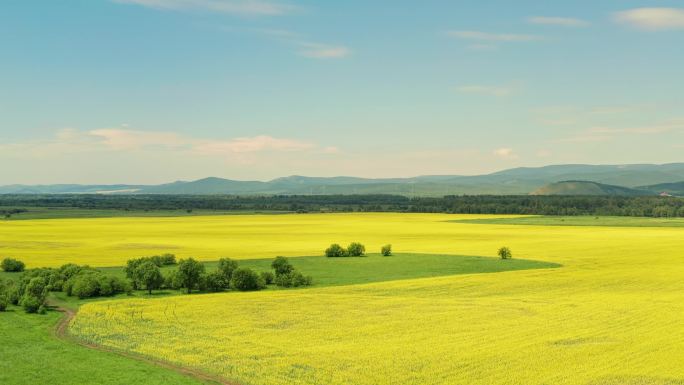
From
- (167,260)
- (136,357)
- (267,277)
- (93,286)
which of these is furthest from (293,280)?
(136,357)

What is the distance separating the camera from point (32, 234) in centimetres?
14112

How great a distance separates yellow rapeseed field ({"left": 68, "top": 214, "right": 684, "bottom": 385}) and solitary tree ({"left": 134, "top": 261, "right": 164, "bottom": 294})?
8.37m

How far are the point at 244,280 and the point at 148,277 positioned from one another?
10.3 m

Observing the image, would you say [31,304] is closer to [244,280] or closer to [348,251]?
[244,280]

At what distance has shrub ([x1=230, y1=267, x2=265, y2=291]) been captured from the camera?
2992 inches

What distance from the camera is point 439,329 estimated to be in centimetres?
5078

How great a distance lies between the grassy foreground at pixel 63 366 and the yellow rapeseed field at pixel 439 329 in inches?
87.9

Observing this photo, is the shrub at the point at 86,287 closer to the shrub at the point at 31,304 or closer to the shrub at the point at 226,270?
the shrub at the point at 31,304

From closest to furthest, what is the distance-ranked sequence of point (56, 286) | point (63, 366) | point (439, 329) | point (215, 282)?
point (63, 366) → point (439, 329) → point (56, 286) → point (215, 282)

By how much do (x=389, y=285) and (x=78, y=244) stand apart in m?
68.8

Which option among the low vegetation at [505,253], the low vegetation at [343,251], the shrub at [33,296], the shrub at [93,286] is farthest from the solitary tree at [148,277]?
the low vegetation at [505,253]

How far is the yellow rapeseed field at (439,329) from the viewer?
3922 cm

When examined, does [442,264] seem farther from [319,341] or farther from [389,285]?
[319,341]

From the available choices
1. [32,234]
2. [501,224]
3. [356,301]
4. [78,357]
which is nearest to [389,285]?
[356,301]
